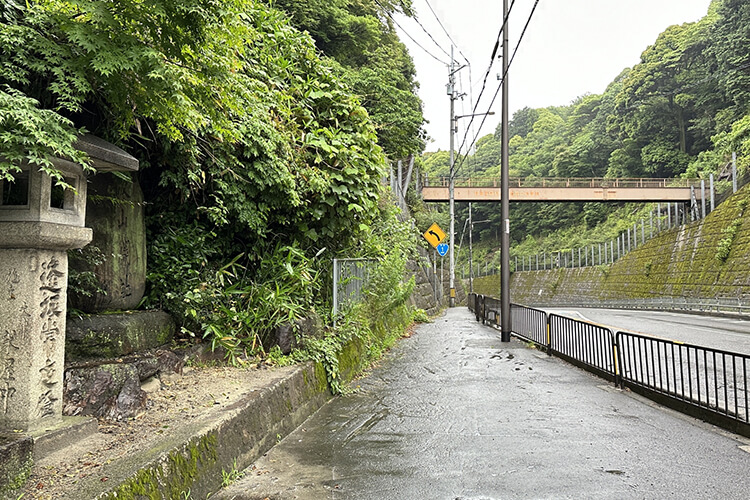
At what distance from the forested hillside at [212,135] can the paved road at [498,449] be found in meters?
1.78

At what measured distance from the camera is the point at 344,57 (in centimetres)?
2281

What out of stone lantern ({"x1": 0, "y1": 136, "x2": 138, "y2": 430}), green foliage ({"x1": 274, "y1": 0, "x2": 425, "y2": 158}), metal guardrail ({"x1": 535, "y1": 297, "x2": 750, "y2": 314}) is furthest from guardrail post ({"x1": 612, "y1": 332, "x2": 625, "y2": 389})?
metal guardrail ({"x1": 535, "y1": 297, "x2": 750, "y2": 314})

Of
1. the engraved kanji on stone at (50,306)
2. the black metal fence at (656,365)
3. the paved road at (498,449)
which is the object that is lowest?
the paved road at (498,449)

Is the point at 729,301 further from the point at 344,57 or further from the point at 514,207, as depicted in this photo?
the point at 514,207

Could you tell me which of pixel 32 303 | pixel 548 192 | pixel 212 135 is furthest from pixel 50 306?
pixel 548 192

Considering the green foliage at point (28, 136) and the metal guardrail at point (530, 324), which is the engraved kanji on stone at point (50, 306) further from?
the metal guardrail at point (530, 324)

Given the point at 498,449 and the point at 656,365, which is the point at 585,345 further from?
the point at 498,449

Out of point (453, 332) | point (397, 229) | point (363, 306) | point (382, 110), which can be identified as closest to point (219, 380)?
point (363, 306)

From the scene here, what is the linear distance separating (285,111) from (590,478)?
5158mm

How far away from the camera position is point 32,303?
3.26m

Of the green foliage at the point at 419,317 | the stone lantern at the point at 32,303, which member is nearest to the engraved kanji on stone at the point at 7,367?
the stone lantern at the point at 32,303

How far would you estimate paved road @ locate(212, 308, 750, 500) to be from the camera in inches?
151

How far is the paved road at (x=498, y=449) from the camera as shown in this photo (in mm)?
3828

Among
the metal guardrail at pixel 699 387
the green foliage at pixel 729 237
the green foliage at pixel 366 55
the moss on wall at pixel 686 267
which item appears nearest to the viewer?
the metal guardrail at pixel 699 387
